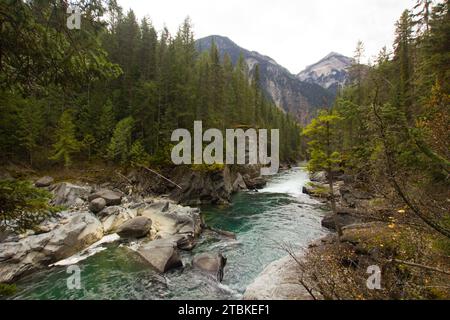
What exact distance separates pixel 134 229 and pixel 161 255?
170 inches

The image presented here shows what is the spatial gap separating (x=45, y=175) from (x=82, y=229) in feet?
55.5

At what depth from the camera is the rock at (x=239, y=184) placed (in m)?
35.3

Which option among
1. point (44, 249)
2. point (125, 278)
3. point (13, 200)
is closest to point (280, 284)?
point (125, 278)

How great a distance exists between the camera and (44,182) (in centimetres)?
2422

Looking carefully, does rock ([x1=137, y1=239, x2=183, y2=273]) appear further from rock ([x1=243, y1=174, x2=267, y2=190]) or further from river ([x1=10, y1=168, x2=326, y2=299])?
rock ([x1=243, y1=174, x2=267, y2=190])

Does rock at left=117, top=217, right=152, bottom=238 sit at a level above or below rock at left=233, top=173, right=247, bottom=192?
below

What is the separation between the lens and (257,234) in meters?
17.8

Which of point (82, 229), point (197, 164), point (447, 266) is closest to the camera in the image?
point (447, 266)

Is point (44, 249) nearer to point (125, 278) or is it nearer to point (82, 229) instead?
point (82, 229)

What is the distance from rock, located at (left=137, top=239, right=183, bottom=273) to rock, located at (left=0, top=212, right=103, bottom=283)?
392 cm

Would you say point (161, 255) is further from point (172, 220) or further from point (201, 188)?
point (201, 188)

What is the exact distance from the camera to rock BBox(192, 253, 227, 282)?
1181 cm

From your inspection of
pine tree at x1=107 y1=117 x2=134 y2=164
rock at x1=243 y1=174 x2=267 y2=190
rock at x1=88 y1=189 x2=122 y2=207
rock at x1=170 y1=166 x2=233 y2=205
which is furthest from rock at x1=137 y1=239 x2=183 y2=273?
rock at x1=243 y1=174 x2=267 y2=190

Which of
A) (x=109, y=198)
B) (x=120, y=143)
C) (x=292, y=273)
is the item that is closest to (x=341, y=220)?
(x=292, y=273)
